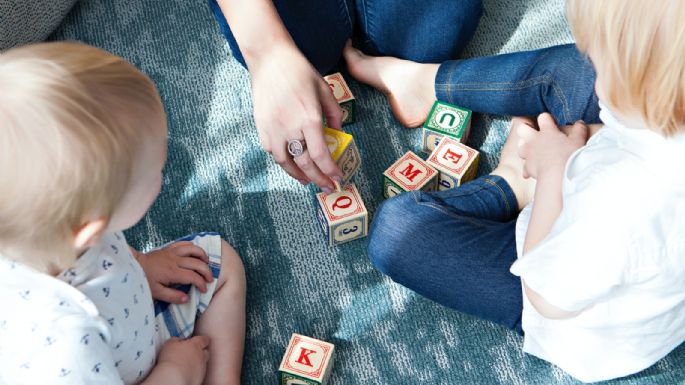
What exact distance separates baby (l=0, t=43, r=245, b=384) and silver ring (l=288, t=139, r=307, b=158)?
0.26 metres

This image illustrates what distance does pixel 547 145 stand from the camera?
110 cm

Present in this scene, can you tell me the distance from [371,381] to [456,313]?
18cm

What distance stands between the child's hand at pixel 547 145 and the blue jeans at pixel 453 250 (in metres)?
0.11

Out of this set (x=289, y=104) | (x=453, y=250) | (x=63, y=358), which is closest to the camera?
(x=63, y=358)

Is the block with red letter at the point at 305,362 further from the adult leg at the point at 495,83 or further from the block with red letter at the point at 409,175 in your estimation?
the adult leg at the point at 495,83

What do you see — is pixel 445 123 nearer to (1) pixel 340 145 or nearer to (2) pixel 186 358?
(1) pixel 340 145

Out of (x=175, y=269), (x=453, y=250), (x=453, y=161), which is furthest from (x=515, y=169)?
(x=175, y=269)

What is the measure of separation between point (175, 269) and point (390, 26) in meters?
0.63

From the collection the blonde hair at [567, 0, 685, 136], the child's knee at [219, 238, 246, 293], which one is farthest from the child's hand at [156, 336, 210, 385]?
the blonde hair at [567, 0, 685, 136]

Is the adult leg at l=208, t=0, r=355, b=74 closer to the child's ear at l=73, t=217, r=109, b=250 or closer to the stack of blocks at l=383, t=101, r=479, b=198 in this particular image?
the stack of blocks at l=383, t=101, r=479, b=198

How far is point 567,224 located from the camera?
845mm

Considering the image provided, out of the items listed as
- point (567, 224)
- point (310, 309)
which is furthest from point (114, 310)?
point (567, 224)

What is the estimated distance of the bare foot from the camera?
1.38m

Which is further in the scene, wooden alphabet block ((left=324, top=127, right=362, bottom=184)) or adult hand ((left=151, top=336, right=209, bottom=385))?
wooden alphabet block ((left=324, top=127, right=362, bottom=184))
